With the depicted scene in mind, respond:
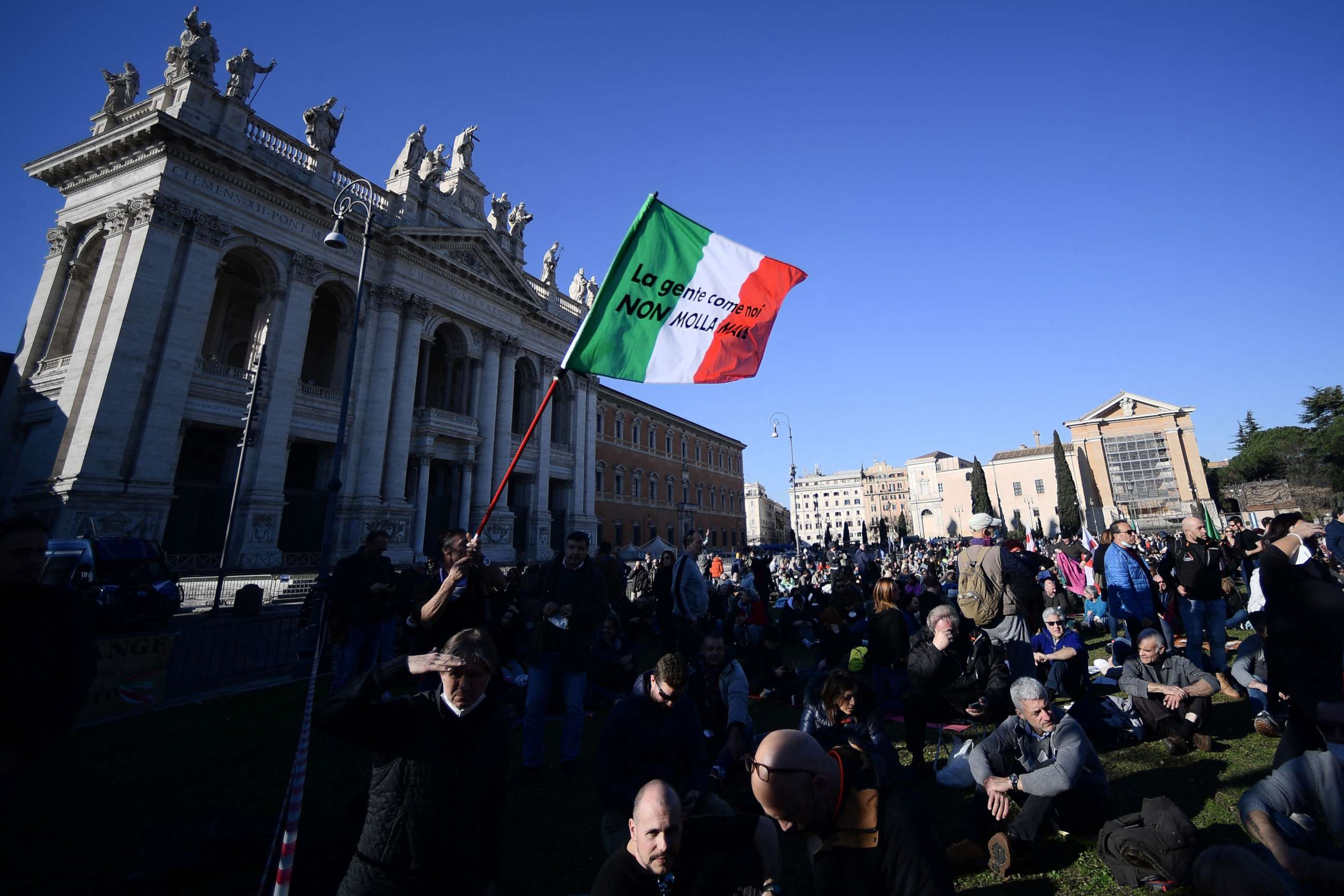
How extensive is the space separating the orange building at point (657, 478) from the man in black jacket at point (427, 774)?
31581 mm

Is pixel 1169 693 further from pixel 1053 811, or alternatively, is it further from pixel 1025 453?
pixel 1025 453

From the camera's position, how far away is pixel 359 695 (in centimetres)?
239

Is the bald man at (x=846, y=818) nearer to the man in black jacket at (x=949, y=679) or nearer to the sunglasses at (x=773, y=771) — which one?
the sunglasses at (x=773, y=771)

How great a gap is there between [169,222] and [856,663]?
72.2 ft

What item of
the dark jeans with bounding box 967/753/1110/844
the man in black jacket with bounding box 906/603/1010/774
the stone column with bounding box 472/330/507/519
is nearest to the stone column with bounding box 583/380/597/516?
the stone column with bounding box 472/330/507/519

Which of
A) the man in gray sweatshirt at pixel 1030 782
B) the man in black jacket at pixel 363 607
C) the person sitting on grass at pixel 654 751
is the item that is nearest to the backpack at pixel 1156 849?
the man in gray sweatshirt at pixel 1030 782

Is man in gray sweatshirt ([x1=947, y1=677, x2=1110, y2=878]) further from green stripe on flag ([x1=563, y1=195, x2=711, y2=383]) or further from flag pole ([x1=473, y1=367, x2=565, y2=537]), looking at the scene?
A: green stripe on flag ([x1=563, y1=195, x2=711, y2=383])

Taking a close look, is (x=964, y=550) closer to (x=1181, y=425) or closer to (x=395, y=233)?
(x=395, y=233)

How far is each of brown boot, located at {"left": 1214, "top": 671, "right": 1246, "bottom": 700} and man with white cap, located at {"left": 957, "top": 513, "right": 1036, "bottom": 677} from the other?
259cm

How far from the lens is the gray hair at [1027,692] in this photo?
3896mm

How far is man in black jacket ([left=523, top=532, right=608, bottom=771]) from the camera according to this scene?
4906 mm

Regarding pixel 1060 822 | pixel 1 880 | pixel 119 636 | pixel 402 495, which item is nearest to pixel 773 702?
pixel 1060 822

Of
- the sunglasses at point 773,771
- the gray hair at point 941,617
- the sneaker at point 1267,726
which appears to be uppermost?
the gray hair at point 941,617

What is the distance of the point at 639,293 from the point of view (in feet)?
15.1
